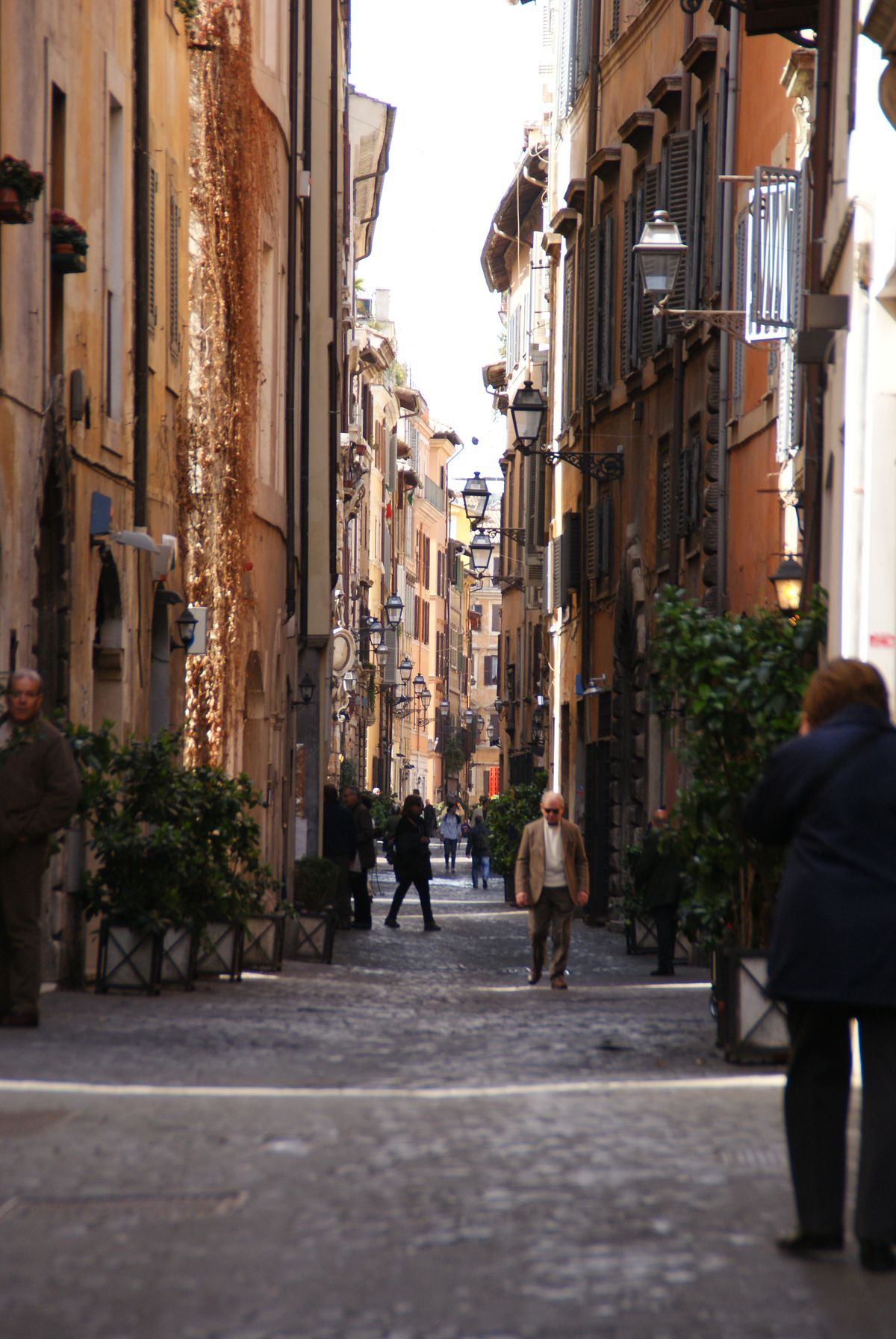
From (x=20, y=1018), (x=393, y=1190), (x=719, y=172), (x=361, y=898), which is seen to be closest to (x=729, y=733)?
(x=20, y=1018)

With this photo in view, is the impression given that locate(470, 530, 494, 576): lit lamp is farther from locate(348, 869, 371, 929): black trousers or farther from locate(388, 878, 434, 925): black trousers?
locate(348, 869, 371, 929): black trousers

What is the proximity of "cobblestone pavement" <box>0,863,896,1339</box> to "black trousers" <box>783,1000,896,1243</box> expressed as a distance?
152 millimetres

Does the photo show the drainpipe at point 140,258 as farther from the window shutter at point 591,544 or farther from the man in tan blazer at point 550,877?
the window shutter at point 591,544

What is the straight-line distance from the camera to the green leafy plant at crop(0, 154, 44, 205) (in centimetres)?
1188

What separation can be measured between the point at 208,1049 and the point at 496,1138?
11.1ft

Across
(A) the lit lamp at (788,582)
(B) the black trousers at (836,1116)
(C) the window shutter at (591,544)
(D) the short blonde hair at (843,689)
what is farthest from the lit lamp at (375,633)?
(B) the black trousers at (836,1116)

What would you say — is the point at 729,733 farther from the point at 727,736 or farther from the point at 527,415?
the point at 527,415

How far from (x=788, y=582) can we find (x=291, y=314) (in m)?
11.4

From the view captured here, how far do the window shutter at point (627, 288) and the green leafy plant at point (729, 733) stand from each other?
15.3 metres

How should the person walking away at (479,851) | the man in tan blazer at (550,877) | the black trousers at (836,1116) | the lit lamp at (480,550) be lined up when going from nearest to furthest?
the black trousers at (836,1116) → the man in tan blazer at (550,877) → the lit lamp at (480,550) → the person walking away at (479,851)

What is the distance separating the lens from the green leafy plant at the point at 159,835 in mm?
13641

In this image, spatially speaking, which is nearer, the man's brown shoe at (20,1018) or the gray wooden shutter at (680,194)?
the man's brown shoe at (20,1018)

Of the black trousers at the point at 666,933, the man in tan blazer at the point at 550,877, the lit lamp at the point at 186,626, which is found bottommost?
the black trousers at the point at 666,933

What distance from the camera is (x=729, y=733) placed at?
11.7 metres
